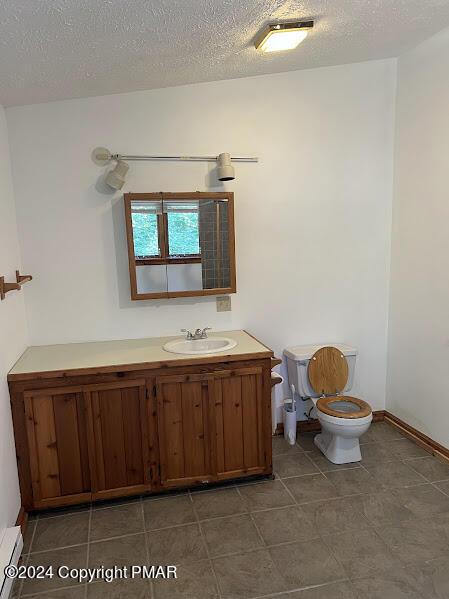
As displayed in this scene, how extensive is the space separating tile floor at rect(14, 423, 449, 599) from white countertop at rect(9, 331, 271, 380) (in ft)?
2.68

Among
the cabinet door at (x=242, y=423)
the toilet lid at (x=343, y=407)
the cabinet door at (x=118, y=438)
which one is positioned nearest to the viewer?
the cabinet door at (x=118, y=438)

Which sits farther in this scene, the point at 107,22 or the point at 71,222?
the point at 71,222

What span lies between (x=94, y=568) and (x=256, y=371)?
4.14ft

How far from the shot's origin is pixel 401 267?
3.18 metres

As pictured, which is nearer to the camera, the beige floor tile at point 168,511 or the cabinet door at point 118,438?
the beige floor tile at point 168,511

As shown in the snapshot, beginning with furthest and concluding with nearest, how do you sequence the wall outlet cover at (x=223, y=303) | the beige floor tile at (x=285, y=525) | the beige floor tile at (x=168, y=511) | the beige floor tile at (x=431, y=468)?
the wall outlet cover at (x=223, y=303) → the beige floor tile at (x=431, y=468) → the beige floor tile at (x=168, y=511) → the beige floor tile at (x=285, y=525)

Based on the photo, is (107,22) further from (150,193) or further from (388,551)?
(388,551)

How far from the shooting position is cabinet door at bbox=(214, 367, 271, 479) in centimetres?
254

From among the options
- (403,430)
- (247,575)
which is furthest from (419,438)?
(247,575)

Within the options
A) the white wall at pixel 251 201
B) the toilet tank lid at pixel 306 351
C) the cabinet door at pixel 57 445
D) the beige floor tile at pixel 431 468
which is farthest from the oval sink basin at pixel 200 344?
the beige floor tile at pixel 431 468

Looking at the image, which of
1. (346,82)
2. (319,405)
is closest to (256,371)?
(319,405)

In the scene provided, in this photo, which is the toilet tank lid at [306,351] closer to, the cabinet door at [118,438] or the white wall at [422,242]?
the white wall at [422,242]

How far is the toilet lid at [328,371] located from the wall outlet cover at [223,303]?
2.32ft

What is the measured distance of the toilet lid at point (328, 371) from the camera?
3.10 m
